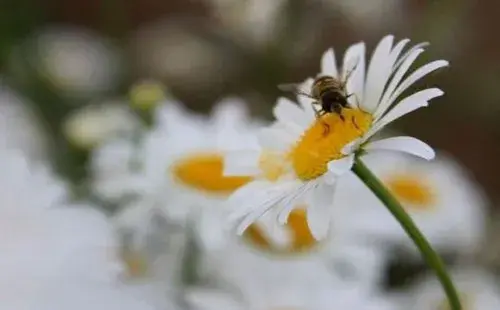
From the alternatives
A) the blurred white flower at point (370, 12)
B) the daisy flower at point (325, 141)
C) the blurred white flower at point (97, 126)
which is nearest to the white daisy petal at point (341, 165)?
the daisy flower at point (325, 141)

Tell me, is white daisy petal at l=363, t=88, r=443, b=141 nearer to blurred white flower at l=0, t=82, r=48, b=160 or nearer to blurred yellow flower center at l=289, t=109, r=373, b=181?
blurred yellow flower center at l=289, t=109, r=373, b=181

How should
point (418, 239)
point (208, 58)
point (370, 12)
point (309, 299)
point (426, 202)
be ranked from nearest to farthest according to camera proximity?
1. point (418, 239)
2. point (309, 299)
3. point (426, 202)
4. point (370, 12)
5. point (208, 58)

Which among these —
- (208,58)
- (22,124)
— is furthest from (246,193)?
(208,58)

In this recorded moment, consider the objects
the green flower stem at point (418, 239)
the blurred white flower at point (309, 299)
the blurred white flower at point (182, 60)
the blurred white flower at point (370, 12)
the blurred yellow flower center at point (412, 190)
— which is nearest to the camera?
the green flower stem at point (418, 239)

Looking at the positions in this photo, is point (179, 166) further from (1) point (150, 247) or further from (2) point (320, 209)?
(2) point (320, 209)

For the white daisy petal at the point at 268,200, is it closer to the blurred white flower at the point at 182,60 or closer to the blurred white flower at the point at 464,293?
the blurred white flower at the point at 464,293

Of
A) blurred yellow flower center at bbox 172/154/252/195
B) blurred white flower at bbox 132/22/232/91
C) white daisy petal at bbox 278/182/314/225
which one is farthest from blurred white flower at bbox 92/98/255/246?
blurred white flower at bbox 132/22/232/91
